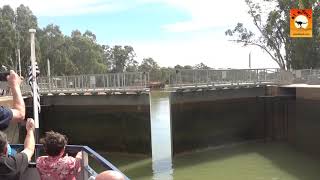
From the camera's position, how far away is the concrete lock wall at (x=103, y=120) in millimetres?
26531

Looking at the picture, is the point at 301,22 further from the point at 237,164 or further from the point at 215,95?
the point at 237,164

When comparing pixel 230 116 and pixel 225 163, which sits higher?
pixel 230 116

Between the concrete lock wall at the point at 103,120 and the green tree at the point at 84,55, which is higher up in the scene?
the green tree at the point at 84,55

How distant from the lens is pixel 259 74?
31594mm

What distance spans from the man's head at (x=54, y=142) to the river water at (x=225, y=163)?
1625cm

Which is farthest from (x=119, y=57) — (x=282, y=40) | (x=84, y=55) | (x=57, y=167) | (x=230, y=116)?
→ (x=57, y=167)

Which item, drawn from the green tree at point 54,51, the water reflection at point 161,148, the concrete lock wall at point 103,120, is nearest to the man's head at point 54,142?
the water reflection at point 161,148

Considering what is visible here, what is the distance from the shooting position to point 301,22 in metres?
29.2

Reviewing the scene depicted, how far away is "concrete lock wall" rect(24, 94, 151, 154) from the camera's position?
2653cm

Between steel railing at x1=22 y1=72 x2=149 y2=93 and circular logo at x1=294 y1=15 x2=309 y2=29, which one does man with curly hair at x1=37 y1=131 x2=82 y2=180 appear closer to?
steel railing at x1=22 y1=72 x2=149 y2=93

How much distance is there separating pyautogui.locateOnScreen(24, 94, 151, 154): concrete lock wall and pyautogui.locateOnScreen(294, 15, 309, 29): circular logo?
981cm

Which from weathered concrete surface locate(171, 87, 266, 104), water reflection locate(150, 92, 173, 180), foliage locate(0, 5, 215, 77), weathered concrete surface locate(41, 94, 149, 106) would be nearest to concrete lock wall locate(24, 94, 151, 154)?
weathered concrete surface locate(41, 94, 149, 106)

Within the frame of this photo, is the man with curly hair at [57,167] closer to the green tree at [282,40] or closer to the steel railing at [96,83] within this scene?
the steel railing at [96,83]

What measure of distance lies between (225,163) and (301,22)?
33.2ft
